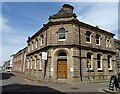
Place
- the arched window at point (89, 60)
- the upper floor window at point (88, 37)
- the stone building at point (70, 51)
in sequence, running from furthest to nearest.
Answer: the upper floor window at point (88, 37) < the arched window at point (89, 60) < the stone building at point (70, 51)

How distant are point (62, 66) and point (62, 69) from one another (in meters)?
0.40

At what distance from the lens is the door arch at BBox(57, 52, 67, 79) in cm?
2223

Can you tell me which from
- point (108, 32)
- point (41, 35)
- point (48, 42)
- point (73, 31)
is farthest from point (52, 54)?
point (108, 32)

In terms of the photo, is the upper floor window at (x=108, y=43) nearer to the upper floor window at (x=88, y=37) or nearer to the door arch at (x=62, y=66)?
the upper floor window at (x=88, y=37)

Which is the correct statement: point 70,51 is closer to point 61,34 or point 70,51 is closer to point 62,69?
point 62,69

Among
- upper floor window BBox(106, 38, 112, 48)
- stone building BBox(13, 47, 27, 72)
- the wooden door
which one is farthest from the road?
stone building BBox(13, 47, 27, 72)

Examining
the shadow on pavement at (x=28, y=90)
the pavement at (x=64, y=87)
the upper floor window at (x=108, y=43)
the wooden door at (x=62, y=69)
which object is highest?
the upper floor window at (x=108, y=43)

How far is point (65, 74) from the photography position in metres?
22.2

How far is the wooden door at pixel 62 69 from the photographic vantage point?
875 inches

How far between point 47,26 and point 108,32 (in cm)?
1138

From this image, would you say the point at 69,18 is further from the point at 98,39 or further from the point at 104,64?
A: the point at 104,64

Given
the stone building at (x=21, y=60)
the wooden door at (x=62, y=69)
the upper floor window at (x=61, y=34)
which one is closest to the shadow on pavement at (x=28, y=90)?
the wooden door at (x=62, y=69)

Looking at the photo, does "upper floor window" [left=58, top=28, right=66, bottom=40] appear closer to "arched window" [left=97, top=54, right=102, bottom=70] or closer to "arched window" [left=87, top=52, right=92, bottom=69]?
"arched window" [left=87, top=52, right=92, bottom=69]

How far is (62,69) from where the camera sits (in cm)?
2241
